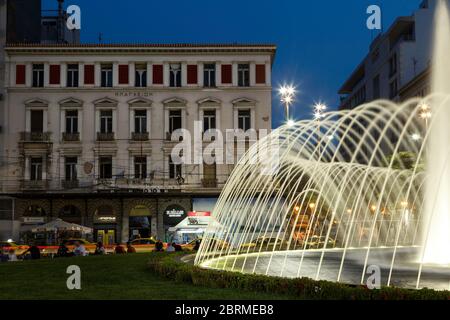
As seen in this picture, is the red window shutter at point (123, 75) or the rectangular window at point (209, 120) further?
the red window shutter at point (123, 75)

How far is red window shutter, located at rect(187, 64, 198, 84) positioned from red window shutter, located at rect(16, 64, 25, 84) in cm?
1466

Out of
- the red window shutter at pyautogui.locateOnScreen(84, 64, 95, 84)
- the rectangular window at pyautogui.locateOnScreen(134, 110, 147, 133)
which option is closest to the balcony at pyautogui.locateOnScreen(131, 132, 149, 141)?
the rectangular window at pyautogui.locateOnScreen(134, 110, 147, 133)

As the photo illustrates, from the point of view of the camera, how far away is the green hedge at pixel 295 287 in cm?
1149

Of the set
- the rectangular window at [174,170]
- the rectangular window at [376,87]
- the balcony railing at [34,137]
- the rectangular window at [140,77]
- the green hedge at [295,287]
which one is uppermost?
the rectangular window at [376,87]

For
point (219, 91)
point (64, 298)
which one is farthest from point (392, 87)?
point (64, 298)

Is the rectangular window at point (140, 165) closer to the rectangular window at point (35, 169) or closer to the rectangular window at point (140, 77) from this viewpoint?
the rectangular window at point (140, 77)

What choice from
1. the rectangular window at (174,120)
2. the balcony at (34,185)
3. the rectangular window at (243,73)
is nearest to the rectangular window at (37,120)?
the balcony at (34,185)

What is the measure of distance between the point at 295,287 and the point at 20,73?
48.5 meters

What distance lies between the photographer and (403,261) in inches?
837

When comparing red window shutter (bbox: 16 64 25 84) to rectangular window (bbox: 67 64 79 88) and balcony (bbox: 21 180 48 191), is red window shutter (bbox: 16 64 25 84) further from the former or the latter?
balcony (bbox: 21 180 48 191)

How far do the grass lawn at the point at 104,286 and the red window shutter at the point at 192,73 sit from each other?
116ft

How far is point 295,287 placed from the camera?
13.1 metres

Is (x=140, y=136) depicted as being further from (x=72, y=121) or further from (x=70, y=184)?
(x=70, y=184)
